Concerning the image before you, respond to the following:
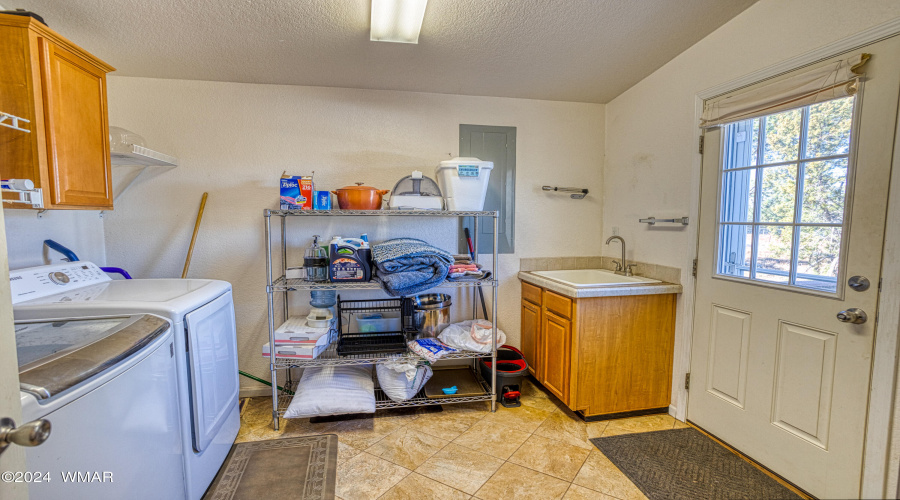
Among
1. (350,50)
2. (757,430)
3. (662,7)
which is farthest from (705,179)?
(350,50)

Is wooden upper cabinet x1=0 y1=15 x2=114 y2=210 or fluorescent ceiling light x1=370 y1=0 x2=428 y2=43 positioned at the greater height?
fluorescent ceiling light x1=370 y1=0 x2=428 y2=43

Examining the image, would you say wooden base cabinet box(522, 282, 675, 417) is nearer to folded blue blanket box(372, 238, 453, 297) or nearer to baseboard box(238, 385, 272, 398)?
folded blue blanket box(372, 238, 453, 297)

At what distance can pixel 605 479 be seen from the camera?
5.12 ft

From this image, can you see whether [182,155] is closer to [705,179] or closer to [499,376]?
[499,376]

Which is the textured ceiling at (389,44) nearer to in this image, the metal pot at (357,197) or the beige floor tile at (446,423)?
the metal pot at (357,197)

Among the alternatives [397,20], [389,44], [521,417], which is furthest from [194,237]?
[521,417]

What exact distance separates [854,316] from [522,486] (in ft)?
4.39

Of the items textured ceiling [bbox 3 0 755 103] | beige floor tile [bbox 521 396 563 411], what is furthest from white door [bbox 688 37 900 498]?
beige floor tile [bbox 521 396 563 411]

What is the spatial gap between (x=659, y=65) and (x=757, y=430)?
2182 mm

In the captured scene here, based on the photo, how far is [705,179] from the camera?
1.72 meters

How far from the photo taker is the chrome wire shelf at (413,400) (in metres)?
2.15

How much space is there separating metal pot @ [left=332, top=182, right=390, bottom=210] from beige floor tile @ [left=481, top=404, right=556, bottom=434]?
148 centimetres

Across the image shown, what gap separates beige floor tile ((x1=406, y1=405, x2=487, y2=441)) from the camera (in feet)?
6.56

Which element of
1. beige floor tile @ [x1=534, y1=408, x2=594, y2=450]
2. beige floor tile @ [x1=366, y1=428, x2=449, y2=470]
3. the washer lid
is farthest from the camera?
beige floor tile @ [x1=534, y1=408, x2=594, y2=450]
